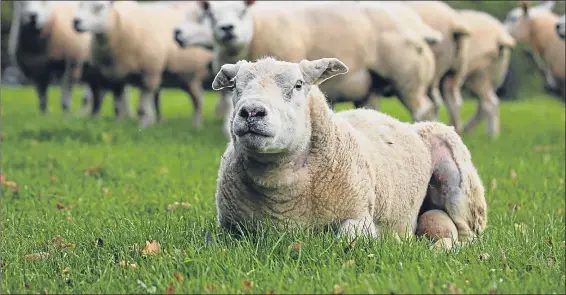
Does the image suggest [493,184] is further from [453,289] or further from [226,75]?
[453,289]

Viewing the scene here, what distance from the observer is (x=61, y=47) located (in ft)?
50.5

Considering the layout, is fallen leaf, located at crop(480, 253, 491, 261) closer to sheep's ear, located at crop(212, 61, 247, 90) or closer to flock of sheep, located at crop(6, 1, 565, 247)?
flock of sheep, located at crop(6, 1, 565, 247)

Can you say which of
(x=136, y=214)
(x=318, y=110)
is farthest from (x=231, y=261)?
(x=136, y=214)

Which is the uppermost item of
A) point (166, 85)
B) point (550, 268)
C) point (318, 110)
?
point (318, 110)

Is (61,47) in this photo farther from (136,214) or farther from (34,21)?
(136,214)

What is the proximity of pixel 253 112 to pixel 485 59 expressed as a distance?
34.2 ft

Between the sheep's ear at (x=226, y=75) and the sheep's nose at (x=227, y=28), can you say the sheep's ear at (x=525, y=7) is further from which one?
the sheep's ear at (x=226, y=75)

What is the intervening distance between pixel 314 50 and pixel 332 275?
7.16 m

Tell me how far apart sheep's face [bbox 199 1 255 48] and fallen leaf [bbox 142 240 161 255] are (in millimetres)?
6022

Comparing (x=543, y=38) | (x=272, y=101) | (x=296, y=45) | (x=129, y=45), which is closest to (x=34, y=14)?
(x=129, y=45)

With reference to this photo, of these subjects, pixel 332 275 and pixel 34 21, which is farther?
pixel 34 21

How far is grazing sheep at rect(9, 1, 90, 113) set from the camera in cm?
1484

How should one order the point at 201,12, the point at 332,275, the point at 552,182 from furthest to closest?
the point at 201,12, the point at 552,182, the point at 332,275

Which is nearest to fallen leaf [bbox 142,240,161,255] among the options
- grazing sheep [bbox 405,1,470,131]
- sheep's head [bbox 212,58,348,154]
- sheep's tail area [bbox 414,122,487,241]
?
sheep's head [bbox 212,58,348,154]
